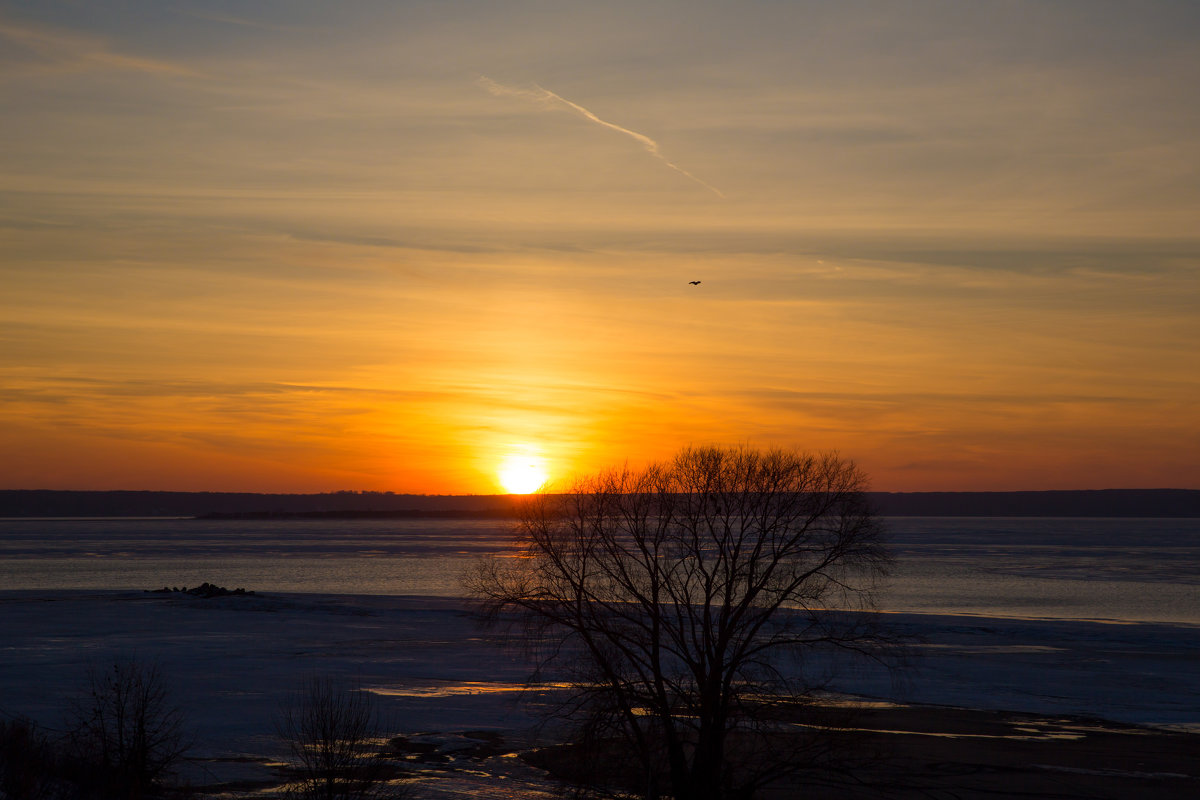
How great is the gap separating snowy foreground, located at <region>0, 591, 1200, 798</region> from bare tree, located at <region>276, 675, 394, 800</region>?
0.65 m

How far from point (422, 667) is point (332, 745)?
2103 centimetres

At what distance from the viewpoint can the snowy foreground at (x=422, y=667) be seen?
26.6 meters

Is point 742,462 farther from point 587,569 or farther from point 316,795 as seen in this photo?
point 316,795

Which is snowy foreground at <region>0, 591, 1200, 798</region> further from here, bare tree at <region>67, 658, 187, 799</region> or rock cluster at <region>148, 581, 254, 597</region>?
rock cluster at <region>148, 581, 254, 597</region>

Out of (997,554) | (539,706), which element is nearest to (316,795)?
(539,706)

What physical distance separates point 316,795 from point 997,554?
105021 mm

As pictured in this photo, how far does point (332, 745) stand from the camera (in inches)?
624

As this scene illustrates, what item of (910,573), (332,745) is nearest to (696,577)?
(332,745)

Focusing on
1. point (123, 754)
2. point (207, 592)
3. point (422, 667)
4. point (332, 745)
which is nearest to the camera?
point (332, 745)

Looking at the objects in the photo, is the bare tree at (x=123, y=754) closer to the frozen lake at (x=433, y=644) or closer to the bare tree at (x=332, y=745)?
the frozen lake at (x=433, y=644)

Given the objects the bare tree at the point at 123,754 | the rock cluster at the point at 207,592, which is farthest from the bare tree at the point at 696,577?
the rock cluster at the point at 207,592

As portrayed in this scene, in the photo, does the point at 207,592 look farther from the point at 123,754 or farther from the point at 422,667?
the point at 123,754

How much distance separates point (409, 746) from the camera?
24688mm

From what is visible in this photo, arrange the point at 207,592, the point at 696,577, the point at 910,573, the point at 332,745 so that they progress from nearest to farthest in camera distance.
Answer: the point at 332,745, the point at 696,577, the point at 207,592, the point at 910,573
